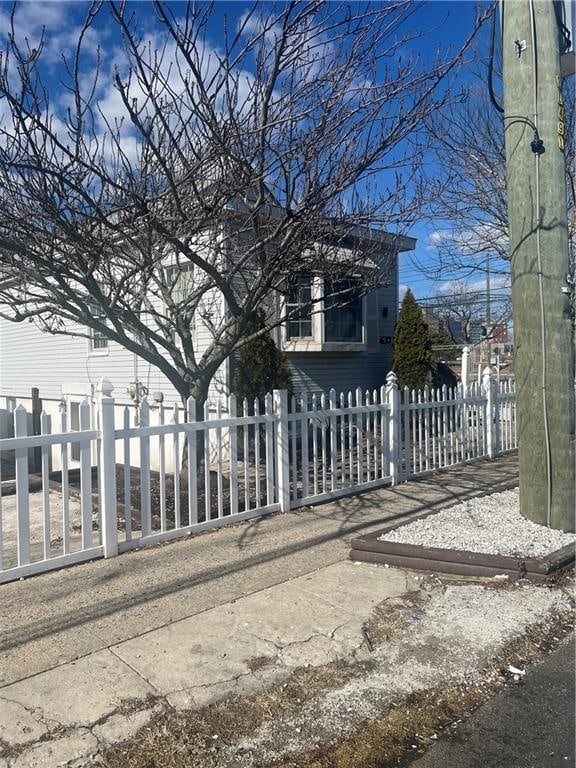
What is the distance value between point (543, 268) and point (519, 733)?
13.9ft

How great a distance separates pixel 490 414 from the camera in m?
10.8

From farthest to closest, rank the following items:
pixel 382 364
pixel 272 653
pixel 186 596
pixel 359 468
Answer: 1. pixel 382 364
2. pixel 359 468
3. pixel 186 596
4. pixel 272 653

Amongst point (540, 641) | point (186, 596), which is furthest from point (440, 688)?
point (186, 596)

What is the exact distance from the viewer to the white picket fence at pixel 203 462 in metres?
5.25

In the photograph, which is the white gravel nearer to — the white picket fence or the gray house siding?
the white picket fence

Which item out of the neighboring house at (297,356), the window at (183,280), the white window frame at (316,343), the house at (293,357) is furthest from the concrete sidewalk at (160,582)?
the white window frame at (316,343)

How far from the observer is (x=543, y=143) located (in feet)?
19.6

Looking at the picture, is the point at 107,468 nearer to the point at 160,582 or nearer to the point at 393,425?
the point at 160,582

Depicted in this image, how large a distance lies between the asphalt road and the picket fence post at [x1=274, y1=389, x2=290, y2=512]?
12.2 feet

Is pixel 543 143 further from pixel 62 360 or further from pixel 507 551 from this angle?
pixel 62 360

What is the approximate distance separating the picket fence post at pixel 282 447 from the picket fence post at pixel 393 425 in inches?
79.3

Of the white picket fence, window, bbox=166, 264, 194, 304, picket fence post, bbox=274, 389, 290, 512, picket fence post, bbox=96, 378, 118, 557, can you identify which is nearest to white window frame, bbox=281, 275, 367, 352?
window, bbox=166, 264, 194, 304

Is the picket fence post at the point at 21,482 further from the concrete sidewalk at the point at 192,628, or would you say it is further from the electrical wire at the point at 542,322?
the electrical wire at the point at 542,322

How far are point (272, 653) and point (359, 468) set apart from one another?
14.6 ft
